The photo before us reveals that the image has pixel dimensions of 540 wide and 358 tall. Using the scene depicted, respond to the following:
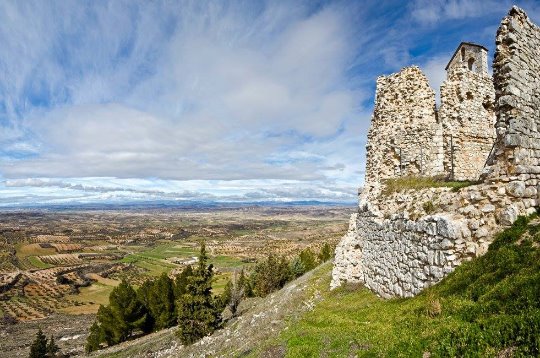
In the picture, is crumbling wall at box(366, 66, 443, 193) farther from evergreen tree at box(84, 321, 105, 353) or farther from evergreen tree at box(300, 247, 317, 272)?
evergreen tree at box(84, 321, 105, 353)

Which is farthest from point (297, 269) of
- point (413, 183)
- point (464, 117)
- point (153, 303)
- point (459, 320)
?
point (459, 320)

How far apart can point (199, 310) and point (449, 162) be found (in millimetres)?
25645

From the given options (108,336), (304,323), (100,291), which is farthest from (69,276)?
(304,323)

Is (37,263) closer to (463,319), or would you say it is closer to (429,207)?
(429,207)

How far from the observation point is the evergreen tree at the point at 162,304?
2270 inches

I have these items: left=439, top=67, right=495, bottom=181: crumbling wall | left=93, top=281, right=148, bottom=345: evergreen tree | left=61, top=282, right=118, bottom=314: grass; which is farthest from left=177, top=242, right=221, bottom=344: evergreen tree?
left=61, top=282, right=118, bottom=314: grass

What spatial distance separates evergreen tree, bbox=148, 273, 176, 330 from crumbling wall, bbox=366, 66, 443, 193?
4696cm

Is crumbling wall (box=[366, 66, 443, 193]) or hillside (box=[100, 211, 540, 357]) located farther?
crumbling wall (box=[366, 66, 443, 193])

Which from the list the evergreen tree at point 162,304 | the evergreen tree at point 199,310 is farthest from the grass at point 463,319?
the evergreen tree at point 162,304

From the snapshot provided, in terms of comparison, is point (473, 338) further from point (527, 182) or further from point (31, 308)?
point (31, 308)

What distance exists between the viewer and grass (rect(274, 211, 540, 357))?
23.0 feet

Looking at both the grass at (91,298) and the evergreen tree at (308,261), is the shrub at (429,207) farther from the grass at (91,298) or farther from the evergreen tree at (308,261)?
the grass at (91,298)

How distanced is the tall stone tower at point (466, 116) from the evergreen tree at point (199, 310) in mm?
24118

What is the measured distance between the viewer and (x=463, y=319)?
8562 millimetres
